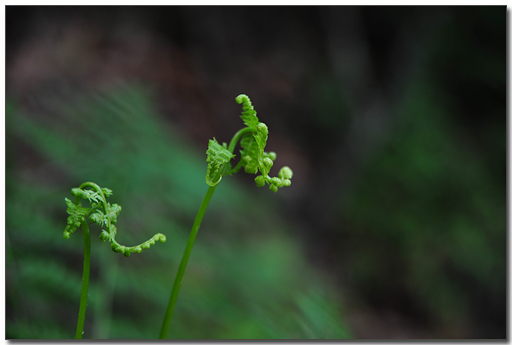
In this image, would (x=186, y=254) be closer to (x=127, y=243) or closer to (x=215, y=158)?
(x=215, y=158)

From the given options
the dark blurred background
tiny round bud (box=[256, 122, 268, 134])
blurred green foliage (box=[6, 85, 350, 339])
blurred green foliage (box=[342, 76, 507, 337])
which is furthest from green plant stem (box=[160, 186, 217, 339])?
blurred green foliage (box=[342, 76, 507, 337])

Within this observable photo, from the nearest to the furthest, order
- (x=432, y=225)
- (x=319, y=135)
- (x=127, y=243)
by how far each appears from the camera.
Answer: (x=127, y=243) < (x=432, y=225) < (x=319, y=135)

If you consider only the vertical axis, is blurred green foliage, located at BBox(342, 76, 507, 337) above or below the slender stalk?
above

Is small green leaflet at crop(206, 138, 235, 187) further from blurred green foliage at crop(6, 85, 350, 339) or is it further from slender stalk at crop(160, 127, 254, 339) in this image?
blurred green foliage at crop(6, 85, 350, 339)

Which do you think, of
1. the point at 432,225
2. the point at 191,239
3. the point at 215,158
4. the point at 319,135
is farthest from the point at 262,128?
the point at 319,135

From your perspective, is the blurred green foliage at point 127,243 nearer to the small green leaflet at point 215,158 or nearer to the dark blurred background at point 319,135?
the dark blurred background at point 319,135

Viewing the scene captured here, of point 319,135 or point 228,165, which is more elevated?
point 319,135
